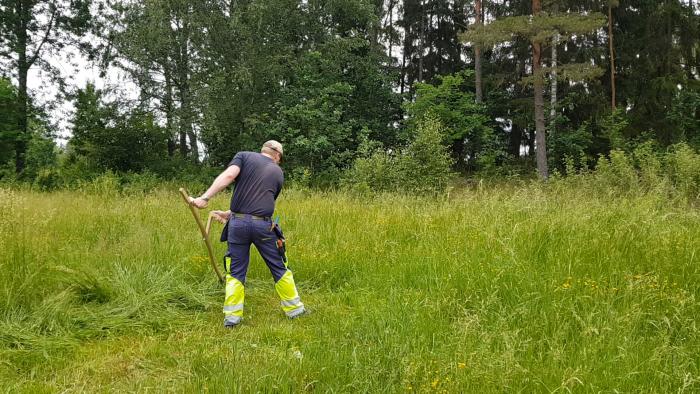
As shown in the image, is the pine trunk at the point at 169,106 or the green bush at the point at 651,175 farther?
Answer: the pine trunk at the point at 169,106

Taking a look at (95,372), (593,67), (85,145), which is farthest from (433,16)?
(95,372)

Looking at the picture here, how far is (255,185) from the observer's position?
171 inches

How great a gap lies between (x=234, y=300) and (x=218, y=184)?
1179mm

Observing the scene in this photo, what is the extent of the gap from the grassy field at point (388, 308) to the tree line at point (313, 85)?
11196mm

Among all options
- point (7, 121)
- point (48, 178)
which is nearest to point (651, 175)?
point (48, 178)

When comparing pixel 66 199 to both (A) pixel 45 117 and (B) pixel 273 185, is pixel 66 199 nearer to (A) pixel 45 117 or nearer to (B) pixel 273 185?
(B) pixel 273 185

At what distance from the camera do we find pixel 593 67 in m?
15.8

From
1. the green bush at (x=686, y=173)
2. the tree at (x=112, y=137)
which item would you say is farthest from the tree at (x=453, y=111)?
the tree at (x=112, y=137)

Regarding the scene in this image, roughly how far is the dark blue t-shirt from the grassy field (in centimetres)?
114

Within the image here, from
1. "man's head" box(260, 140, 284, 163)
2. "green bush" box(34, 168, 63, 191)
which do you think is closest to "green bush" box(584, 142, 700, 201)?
"man's head" box(260, 140, 284, 163)

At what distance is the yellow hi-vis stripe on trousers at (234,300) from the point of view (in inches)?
160

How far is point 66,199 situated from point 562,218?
368 inches

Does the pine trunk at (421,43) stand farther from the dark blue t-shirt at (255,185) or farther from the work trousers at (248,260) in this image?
the work trousers at (248,260)

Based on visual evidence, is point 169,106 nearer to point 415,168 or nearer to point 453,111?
point 415,168
